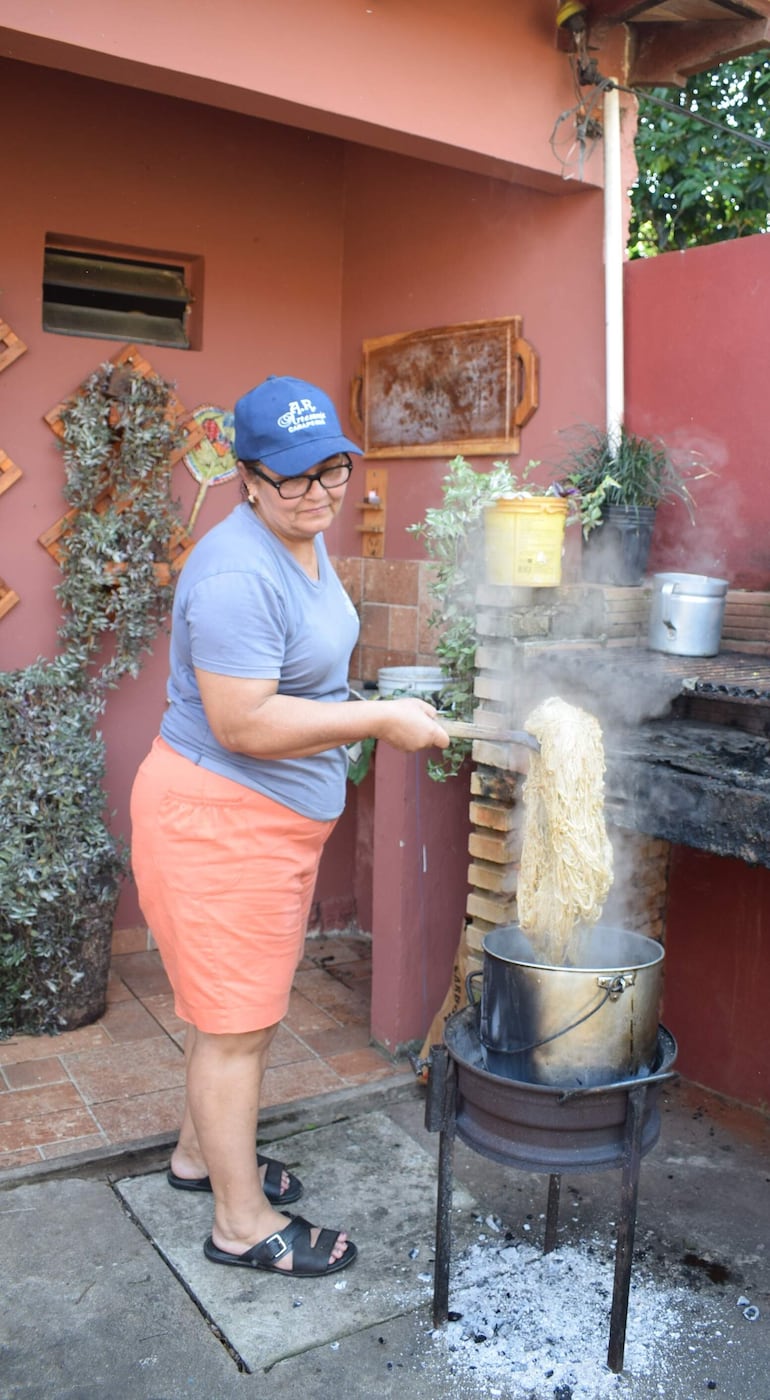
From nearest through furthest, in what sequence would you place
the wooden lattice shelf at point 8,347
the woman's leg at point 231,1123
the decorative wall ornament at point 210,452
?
the woman's leg at point 231,1123
the wooden lattice shelf at point 8,347
the decorative wall ornament at point 210,452

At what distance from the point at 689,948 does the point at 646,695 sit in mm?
1134

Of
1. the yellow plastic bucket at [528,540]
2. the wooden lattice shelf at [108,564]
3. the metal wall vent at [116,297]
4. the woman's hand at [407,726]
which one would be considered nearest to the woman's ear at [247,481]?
the woman's hand at [407,726]

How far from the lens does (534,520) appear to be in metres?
3.49

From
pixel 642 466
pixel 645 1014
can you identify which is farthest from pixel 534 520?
pixel 645 1014

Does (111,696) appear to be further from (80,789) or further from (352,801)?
(352,801)

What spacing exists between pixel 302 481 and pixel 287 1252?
1.91 m

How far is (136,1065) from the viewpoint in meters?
4.11

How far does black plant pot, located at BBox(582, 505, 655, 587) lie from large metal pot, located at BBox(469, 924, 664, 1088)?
1544mm

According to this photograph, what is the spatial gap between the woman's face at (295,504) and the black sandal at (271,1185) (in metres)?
Answer: 1.82

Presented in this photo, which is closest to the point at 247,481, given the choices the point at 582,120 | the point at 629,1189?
the point at 629,1189

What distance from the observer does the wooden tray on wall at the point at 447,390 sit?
4484 mm

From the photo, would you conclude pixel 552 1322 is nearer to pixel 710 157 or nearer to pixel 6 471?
pixel 6 471

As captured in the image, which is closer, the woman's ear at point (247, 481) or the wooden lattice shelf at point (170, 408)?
the woman's ear at point (247, 481)

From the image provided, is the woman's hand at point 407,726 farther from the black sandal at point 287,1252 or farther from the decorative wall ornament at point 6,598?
the decorative wall ornament at point 6,598
